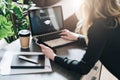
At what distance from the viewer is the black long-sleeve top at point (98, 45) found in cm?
122

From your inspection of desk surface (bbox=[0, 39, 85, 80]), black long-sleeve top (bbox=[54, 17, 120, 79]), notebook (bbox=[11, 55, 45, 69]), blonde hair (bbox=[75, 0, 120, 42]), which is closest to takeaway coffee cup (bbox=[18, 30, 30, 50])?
desk surface (bbox=[0, 39, 85, 80])

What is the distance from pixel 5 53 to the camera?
1402 millimetres

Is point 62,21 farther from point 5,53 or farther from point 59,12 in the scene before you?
point 5,53

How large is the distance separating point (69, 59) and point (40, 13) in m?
0.40

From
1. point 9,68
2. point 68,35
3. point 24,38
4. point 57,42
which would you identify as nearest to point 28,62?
point 9,68

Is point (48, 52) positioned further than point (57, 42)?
No

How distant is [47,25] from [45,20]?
4cm

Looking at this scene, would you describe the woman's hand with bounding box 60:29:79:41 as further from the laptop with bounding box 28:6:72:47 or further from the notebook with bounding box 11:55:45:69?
the notebook with bounding box 11:55:45:69

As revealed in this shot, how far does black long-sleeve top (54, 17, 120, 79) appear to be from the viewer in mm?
1224

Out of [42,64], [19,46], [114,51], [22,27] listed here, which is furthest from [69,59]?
[22,27]

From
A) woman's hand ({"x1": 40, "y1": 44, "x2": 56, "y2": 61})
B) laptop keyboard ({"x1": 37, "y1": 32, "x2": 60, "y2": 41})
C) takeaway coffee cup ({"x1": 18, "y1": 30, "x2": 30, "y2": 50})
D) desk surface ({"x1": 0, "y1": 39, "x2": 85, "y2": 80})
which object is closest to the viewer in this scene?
desk surface ({"x1": 0, "y1": 39, "x2": 85, "y2": 80})

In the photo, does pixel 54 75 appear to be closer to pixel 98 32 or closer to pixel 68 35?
pixel 98 32

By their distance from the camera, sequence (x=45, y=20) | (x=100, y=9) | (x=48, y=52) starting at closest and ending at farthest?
(x=100, y=9) < (x=48, y=52) < (x=45, y=20)

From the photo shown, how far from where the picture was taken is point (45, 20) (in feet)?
5.17
